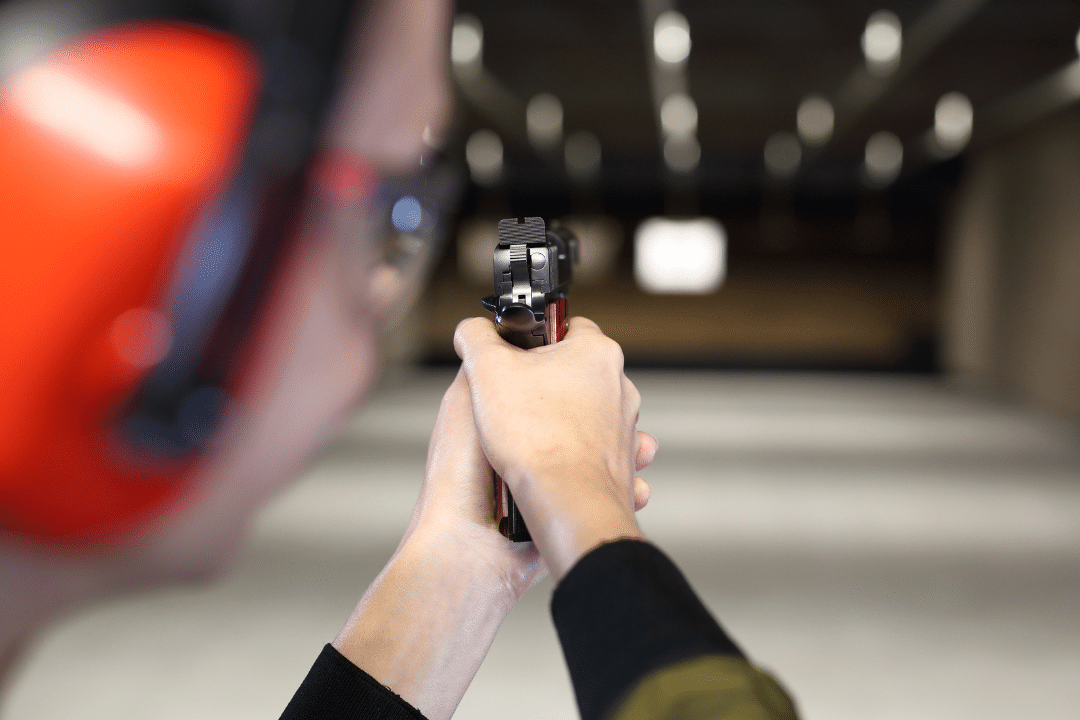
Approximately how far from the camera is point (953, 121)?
810 centimetres

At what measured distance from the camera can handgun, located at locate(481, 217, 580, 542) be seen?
511mm

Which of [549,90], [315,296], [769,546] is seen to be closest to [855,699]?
[769,546]

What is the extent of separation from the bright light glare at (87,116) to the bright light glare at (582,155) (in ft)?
28.9

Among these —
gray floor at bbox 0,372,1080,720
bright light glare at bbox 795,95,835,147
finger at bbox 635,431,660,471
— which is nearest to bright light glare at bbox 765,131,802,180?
bright light glare at bbox 795,95,835,147

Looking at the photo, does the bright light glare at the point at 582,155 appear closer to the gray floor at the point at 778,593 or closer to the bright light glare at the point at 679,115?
the bright light glare at the point at 679,115

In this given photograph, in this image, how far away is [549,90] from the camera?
694 centimetres

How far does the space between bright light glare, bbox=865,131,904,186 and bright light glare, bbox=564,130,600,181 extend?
115 inches

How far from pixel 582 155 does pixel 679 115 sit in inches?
101

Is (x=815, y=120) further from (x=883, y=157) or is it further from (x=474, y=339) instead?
(x=474, y=339)

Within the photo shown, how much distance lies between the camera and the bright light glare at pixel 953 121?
724 centimetres

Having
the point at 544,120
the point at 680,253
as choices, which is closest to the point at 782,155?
the point at 680,253

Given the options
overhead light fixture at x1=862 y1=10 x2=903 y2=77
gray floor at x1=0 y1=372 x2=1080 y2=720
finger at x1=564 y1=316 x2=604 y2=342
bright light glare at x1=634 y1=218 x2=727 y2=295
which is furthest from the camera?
bright light glare at x1=634 y1=218 x2=727 y2=295

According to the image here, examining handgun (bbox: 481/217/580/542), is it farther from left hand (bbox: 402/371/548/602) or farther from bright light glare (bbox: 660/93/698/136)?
bright light glare (bbox: 660/93/698/136)

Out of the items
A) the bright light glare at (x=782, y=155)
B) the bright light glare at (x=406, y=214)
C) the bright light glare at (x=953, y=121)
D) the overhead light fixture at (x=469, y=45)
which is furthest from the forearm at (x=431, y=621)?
the bright light glare at (x=782, y=155)
